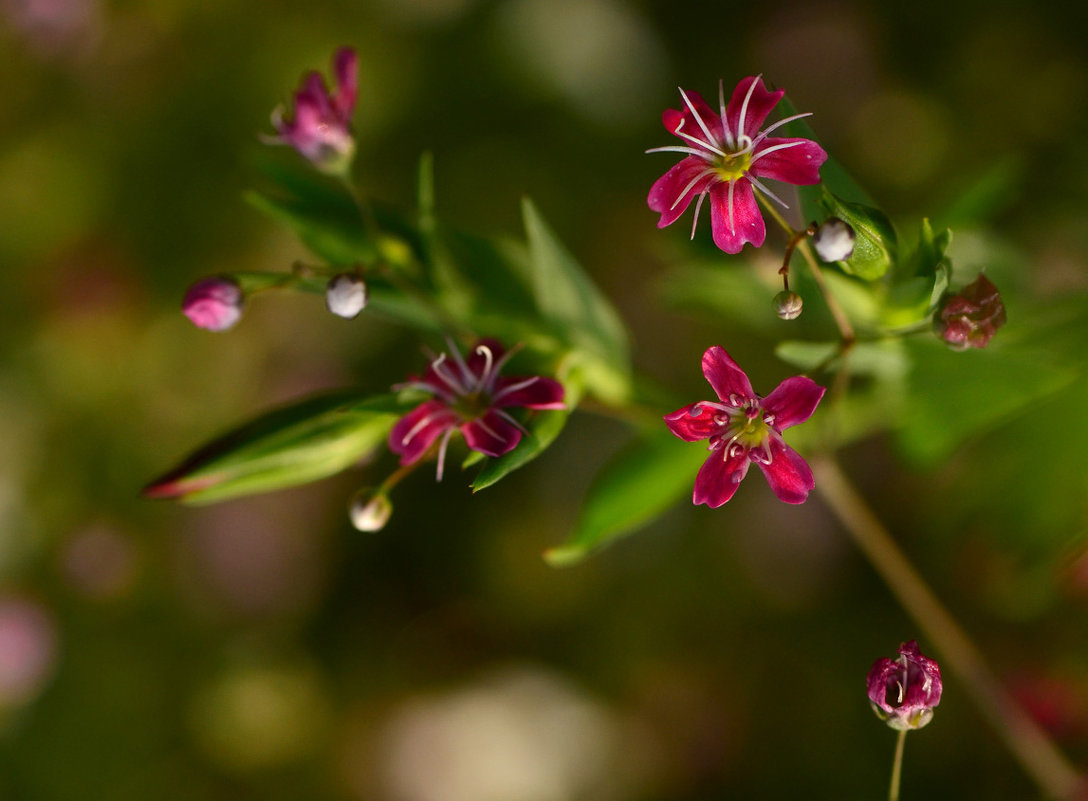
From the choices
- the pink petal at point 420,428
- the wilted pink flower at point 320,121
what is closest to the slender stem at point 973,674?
the pink petal at point 420,428

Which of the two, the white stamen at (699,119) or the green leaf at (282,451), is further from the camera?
the green leaf at (282,451)

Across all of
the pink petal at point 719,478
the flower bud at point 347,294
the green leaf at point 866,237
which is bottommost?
the pink petal at point 719,478

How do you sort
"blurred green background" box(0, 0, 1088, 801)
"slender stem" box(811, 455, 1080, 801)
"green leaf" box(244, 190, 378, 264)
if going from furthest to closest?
"blurred green background" box(0, 0, 1088, 801) → "slender stem" box(811, 455, 1080, 801) → "green leaf" box(244, 190, 378, 264)

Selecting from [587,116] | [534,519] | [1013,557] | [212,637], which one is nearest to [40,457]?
[212,637]

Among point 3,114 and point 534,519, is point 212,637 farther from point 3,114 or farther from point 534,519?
point 3,114

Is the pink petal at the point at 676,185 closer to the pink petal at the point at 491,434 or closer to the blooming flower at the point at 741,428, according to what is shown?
the blooming flower at the point at 741,428

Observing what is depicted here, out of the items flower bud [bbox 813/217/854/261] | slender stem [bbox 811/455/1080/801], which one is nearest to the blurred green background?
slender stem [bbox 811/455/1080/801]

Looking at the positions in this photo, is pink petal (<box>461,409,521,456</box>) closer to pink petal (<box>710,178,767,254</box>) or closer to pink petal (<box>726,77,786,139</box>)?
pink petal (<box>710,178,767,254</box>)
